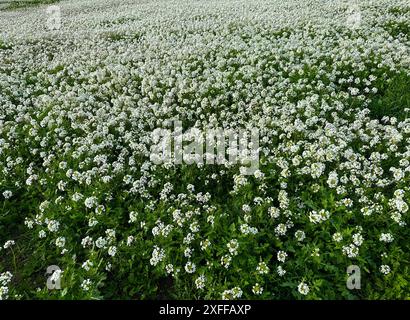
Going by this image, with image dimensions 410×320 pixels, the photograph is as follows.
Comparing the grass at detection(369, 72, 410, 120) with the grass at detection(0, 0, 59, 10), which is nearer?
the grass at detection(369, 72, 410, 120)

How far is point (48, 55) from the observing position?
55.2 ft

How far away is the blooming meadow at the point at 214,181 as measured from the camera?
5.41 meters

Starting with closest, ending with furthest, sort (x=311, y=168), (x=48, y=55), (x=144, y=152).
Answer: (x=311, y=168) → (x=144, y=152) → (x=48, y=55)

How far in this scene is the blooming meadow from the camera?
17.7 feet

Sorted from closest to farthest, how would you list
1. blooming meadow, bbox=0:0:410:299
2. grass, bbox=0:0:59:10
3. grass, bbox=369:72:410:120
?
blooming meadow, bbox=0:0:410:299 → grass, bbox=369:72:410:120 → grass, bbox=0:0:59:10

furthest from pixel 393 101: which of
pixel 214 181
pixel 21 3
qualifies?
pixel 21 3

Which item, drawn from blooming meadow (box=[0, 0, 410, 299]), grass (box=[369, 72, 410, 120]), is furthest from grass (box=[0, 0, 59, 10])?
grass (box=[369, 72, 410, 120])

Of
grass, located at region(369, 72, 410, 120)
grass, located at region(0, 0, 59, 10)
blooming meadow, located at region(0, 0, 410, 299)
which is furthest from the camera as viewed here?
grass, located at region(0, 0, 59, 10)

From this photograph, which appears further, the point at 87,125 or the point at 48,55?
the point at 48,55

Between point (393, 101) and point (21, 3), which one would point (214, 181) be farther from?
point (21, 3)

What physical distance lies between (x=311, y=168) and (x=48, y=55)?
14731mm

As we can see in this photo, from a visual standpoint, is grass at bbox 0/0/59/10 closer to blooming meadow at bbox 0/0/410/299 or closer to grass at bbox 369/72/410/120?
blooming meadow at bbox 0/0/410/299
